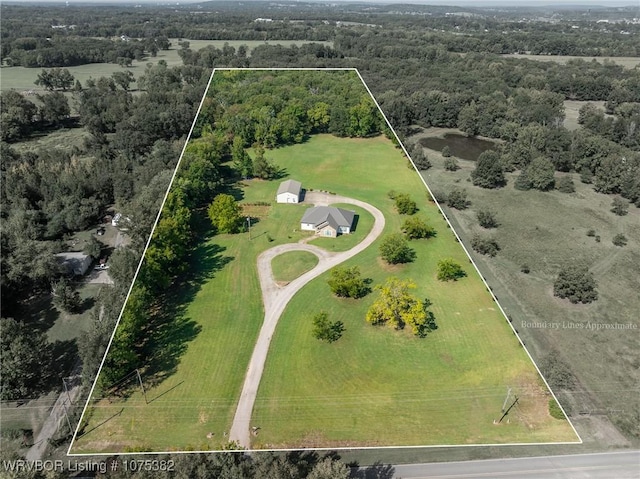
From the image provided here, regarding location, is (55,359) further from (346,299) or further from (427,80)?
(427,80)

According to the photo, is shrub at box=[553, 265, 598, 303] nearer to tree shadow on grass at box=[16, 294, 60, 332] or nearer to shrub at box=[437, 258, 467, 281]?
shrub at box=[437, 258, 467, 281]

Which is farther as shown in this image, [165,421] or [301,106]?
[301,106]

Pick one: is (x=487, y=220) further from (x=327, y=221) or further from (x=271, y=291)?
(x=271, y=291)

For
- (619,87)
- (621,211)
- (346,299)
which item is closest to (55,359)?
(346,299)

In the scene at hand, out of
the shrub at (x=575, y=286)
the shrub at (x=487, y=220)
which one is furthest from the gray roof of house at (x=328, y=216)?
the shrub at (x=575, y=286)

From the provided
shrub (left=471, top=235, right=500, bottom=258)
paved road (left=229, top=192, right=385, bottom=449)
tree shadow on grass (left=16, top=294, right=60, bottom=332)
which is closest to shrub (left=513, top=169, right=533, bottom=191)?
shrub (left=471, top=235, right=500, bottom=258)

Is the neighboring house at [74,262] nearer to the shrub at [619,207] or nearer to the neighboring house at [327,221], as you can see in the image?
the neighboring house at [327,221]

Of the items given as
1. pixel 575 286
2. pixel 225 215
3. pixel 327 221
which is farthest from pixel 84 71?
pixel 575 286
